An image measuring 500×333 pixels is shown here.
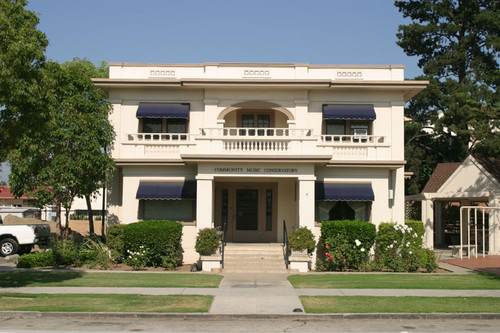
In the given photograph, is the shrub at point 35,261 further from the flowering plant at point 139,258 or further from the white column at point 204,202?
the white column at point 204,202

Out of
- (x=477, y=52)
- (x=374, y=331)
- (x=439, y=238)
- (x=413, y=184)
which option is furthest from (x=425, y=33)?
(x=374, y=331)

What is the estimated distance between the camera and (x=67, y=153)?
2158 cm

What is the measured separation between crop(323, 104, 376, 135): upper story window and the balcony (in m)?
0.37

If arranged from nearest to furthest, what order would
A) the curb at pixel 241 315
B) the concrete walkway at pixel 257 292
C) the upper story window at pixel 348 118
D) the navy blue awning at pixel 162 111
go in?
1. the curb at pixel 241 315
2. the concrete walkway at pixel 257 292
3. the upper story window at pixel 348 118
4. the navy blue awning at pixel 162 111

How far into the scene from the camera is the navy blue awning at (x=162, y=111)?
76.8ft

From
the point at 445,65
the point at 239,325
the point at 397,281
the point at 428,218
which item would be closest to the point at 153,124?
the point at 397,281

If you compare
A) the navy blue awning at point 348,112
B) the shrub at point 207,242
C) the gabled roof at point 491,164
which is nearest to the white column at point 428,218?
the gabled roof at point 491,164

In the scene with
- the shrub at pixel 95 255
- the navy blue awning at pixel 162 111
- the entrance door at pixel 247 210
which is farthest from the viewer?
the entrance door at pixel 247 210

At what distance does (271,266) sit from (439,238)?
16754mm

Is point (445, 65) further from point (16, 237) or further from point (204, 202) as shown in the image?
point (16, 237)

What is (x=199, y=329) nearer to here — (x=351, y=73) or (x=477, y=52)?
(x=351, y=73)

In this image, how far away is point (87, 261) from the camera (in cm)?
2091

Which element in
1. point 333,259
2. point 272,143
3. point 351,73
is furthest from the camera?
point 351,73

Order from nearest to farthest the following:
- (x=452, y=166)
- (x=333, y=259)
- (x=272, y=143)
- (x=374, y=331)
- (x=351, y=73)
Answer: (x=374, y=331), (x=333, y=259), (x=272, y=143), (x=351, y=73), (x=452, y=166)
